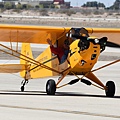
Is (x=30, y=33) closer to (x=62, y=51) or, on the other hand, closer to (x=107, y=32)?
(x=62, y=51)

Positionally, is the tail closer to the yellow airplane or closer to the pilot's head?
the yellow airplane

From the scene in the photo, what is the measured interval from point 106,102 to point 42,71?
12.4 ft

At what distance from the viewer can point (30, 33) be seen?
15969 mm

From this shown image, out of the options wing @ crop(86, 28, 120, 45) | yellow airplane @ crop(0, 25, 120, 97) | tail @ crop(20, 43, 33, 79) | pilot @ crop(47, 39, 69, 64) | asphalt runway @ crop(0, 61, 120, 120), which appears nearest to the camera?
asphalt runway @ crop(0, 61, 120, 120)

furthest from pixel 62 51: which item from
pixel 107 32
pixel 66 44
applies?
pixel 107 32

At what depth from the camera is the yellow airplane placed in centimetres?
1427

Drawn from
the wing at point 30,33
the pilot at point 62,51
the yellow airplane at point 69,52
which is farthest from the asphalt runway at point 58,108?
the wing at point 30,33

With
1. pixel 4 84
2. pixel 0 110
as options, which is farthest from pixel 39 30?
pixel 0 110

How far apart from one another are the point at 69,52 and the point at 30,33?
1.56 meters

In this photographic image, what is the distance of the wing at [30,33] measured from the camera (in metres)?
15.4

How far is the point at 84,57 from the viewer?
562 inches

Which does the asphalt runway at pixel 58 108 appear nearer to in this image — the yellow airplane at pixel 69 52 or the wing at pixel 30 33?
the yellow airplane at pixel 69 52

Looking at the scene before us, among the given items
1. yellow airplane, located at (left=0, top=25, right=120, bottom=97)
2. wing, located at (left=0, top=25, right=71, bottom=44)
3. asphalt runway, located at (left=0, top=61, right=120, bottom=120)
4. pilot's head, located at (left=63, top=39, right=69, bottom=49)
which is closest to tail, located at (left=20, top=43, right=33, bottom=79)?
yellow airplane, located at (left=0, top=25, right=120, bottom=97)

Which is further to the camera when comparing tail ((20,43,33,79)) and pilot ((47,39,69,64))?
tail ((20,43,33,79))
